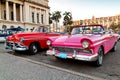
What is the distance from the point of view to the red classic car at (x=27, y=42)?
8.03 m

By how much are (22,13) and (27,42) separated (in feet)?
133

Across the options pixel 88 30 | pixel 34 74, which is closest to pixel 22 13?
pixel 88 30

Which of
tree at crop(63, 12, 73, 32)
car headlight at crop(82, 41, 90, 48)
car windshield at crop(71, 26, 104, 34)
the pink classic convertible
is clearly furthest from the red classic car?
tree at crop(63, 12, 73, 32)

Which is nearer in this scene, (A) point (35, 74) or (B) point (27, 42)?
(A) point (35, 74)

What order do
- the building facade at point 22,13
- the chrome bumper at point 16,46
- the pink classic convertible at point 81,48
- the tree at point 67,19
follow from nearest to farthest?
the pink classic convertible at point 81,48 → the chrome bumper at point 16,46 → the building facade at point 22,13 → the tree at point 67,19

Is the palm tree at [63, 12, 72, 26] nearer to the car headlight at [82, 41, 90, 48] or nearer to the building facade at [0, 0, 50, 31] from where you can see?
the building facade at [0, 0, 50, 31]

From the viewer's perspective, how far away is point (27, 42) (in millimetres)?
8148

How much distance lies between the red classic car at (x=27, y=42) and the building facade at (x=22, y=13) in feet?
106

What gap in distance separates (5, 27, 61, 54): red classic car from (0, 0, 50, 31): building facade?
106 ft

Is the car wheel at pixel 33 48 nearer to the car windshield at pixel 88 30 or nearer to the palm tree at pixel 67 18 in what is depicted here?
the car windshield at pixel 88 30

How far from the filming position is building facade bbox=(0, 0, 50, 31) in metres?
42.1

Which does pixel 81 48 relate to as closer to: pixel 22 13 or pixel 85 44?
pixel 85 44

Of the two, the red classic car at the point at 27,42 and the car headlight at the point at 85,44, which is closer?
the car headlight at the point at 85,44

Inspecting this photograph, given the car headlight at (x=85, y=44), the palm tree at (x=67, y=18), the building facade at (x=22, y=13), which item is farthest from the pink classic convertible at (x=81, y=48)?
the palm tree at (x=67, y=18)
